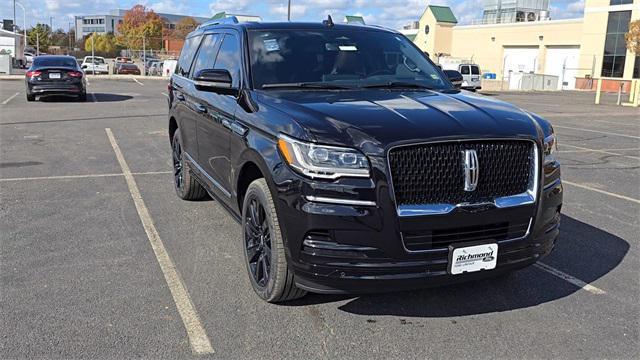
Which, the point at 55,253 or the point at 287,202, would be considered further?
the point at 55,253

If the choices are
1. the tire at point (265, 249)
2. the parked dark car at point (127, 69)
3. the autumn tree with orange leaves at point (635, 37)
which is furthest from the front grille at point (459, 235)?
the parked dark car at point (127, 69)

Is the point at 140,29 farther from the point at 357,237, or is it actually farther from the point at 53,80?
the point at 357,237

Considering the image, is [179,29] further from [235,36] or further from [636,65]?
[235,36]

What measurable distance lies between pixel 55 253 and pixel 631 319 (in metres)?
4.47

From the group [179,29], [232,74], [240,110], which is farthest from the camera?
[179,29]

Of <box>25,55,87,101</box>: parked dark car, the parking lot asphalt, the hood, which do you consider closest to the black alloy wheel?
the parking lot asphalt

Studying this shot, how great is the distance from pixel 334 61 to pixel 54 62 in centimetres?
1772

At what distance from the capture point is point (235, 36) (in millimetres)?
A: 5047

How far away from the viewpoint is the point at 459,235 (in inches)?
136

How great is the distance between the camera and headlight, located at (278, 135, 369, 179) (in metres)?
3.30

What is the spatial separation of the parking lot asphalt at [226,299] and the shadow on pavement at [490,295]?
14mm

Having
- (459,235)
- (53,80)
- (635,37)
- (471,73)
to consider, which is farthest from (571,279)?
(635,37)

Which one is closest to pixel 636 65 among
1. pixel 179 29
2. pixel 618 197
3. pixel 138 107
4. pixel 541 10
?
pixel 541 10

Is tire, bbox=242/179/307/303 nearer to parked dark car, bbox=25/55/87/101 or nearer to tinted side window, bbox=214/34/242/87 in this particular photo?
tinted side window, bbox=214/34/242/87
